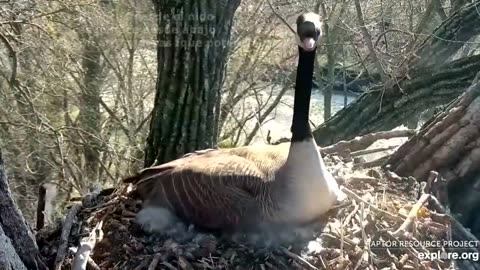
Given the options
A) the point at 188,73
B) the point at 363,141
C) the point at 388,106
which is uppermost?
the point at 188,73

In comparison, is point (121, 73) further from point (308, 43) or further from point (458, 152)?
point (458, 152)

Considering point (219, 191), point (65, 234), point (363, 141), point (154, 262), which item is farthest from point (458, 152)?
point (65, 234)

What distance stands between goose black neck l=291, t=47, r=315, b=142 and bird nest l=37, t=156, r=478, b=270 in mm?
319

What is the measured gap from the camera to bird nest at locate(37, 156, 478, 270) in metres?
1.92

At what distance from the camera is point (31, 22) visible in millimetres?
5785

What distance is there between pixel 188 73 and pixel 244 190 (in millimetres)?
949

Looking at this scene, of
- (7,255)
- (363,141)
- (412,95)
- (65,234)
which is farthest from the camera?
(412,95)

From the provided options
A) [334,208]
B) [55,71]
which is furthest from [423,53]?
[55,71]

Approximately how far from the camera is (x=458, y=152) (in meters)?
2.22

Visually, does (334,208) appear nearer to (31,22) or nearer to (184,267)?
(184,267)

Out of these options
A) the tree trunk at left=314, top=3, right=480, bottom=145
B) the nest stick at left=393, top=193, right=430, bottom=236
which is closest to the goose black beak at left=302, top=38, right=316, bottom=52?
the nest stick at left=393, top=193, right=430, bottom=236

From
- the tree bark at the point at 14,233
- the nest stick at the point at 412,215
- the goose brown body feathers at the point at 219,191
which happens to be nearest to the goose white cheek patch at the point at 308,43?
the goose brown body feathers at the point at 219,191

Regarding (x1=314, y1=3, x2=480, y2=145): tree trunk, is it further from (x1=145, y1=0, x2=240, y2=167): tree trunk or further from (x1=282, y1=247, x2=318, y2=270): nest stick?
(x1=282, y1=247, x2=318, y2=270): nest stick

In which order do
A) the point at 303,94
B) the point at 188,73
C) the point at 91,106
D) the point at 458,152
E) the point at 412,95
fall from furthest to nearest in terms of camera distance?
the point at 91,106, the point at 412,95, the point at 188,73, the point at 303,94, the point at 458,152
